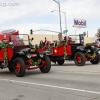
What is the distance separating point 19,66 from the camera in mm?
10828

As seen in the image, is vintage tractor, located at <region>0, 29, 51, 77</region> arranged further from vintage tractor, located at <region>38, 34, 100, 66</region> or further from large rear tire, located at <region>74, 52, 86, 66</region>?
large rear tire, located at <region>74, 52, 86, 66</region>

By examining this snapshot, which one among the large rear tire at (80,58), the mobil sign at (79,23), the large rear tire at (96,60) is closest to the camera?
the large rear tire at (80,58)

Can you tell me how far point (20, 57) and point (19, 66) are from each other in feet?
1.42

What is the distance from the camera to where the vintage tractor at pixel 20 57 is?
10.9 m

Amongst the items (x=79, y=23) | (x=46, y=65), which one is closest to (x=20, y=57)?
(x=46, y=65)

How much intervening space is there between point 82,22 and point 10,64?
143ft

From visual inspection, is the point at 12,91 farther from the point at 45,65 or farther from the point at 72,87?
→ the point at 45,65

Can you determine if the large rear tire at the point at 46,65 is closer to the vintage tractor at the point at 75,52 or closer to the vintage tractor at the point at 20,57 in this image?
the vintage tractor at the point at 20,57

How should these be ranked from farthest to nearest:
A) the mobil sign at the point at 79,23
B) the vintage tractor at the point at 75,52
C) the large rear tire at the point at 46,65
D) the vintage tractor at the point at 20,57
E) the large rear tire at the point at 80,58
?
the mobil sign at the point at 79,23
the vintage tractor at the point at 75,52
the large rear tire at the point at 80,58
the large rear tire at the point at 46,65
the vintage tractor at the point at 20,57

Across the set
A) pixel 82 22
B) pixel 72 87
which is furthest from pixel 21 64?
pixel 82 22

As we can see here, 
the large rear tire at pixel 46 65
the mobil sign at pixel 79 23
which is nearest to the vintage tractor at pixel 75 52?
the large rear tire at pixel 46 65

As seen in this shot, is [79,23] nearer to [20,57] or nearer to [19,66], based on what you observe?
[20,57]

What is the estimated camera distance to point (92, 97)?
6.44 m

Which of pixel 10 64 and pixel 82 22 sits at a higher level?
pixel 82 22
